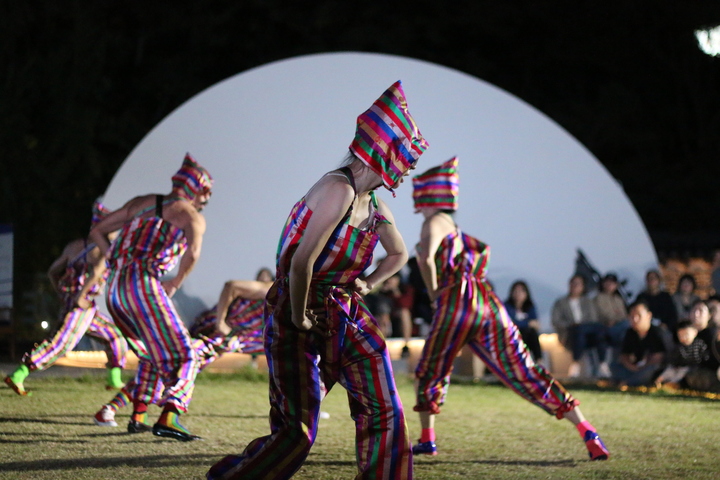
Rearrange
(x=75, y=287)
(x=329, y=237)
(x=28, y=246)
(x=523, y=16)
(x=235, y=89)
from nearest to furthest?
(x=329, y=237), (x=75, y=287), (x=235, y=89), (x=28, y=246), (x=523, y=16)

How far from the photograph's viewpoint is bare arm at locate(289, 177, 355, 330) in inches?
127

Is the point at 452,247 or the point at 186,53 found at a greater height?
the point at 186,53

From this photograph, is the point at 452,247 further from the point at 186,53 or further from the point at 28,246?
the point at 186,53

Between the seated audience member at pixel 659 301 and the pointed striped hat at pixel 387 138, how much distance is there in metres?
8.54

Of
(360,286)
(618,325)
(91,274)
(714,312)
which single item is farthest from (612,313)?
(360,286)

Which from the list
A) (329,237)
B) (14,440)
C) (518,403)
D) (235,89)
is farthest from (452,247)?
(235,89)

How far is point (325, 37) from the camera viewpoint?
Answer: 18.2 meters

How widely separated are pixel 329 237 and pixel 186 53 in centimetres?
1504

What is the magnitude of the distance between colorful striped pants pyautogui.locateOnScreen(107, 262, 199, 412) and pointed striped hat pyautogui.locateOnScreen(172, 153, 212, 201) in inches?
22.7

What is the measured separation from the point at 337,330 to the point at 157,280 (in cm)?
273

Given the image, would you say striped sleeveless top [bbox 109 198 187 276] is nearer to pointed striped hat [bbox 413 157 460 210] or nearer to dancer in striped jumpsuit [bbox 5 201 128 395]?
pointed striped hat [bbox 413 157 460 210]

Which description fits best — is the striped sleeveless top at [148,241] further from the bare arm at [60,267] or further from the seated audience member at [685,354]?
the seated audience member at [685,354]

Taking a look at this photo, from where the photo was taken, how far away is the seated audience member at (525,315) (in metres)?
11.0

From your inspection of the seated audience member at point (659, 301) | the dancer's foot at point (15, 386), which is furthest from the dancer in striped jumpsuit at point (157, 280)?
the seated audience member at point (659, 301)
